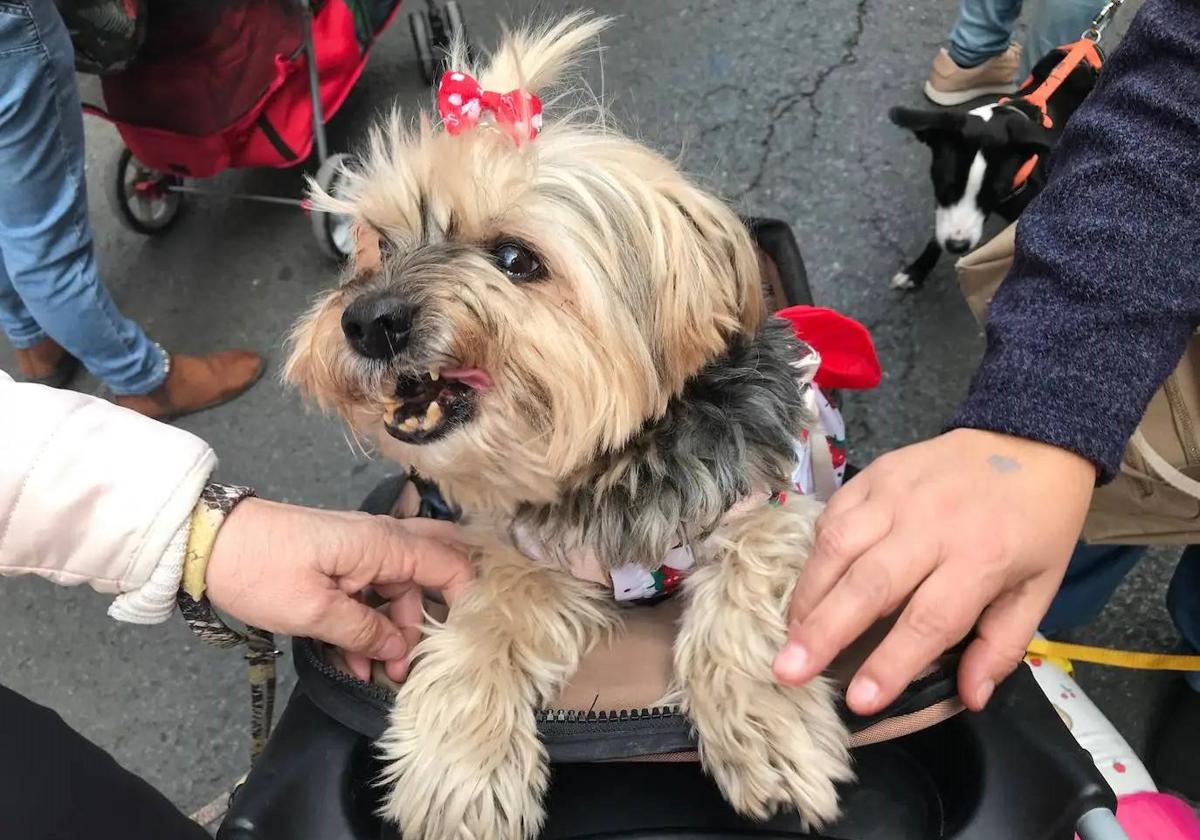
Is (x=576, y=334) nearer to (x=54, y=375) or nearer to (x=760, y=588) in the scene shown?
(x=760, y=588)

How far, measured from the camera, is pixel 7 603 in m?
2.23

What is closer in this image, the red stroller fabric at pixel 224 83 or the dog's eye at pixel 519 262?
the dog's eye at pixel 519 262

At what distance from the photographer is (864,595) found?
0.89 metres

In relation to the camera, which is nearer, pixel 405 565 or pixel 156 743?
pixel 405 565

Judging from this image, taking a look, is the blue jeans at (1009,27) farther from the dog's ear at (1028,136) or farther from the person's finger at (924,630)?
the person's finger at (924,630)

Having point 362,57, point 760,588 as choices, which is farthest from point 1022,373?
point 362,57

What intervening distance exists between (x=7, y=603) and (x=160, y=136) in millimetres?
1290

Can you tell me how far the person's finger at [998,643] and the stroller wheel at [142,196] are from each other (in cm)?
279

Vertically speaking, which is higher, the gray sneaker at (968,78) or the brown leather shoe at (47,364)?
the gray sneaker at (968,78)

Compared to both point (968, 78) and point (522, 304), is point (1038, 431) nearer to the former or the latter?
point (522, 304)

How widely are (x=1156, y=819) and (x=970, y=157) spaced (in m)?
1.58

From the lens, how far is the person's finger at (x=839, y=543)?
0.92 meters

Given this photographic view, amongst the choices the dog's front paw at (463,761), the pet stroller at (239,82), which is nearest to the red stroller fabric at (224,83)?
the pet stroller at (239,82)

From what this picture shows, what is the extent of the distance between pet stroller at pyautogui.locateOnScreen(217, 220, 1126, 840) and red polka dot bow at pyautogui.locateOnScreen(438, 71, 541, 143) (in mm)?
711
